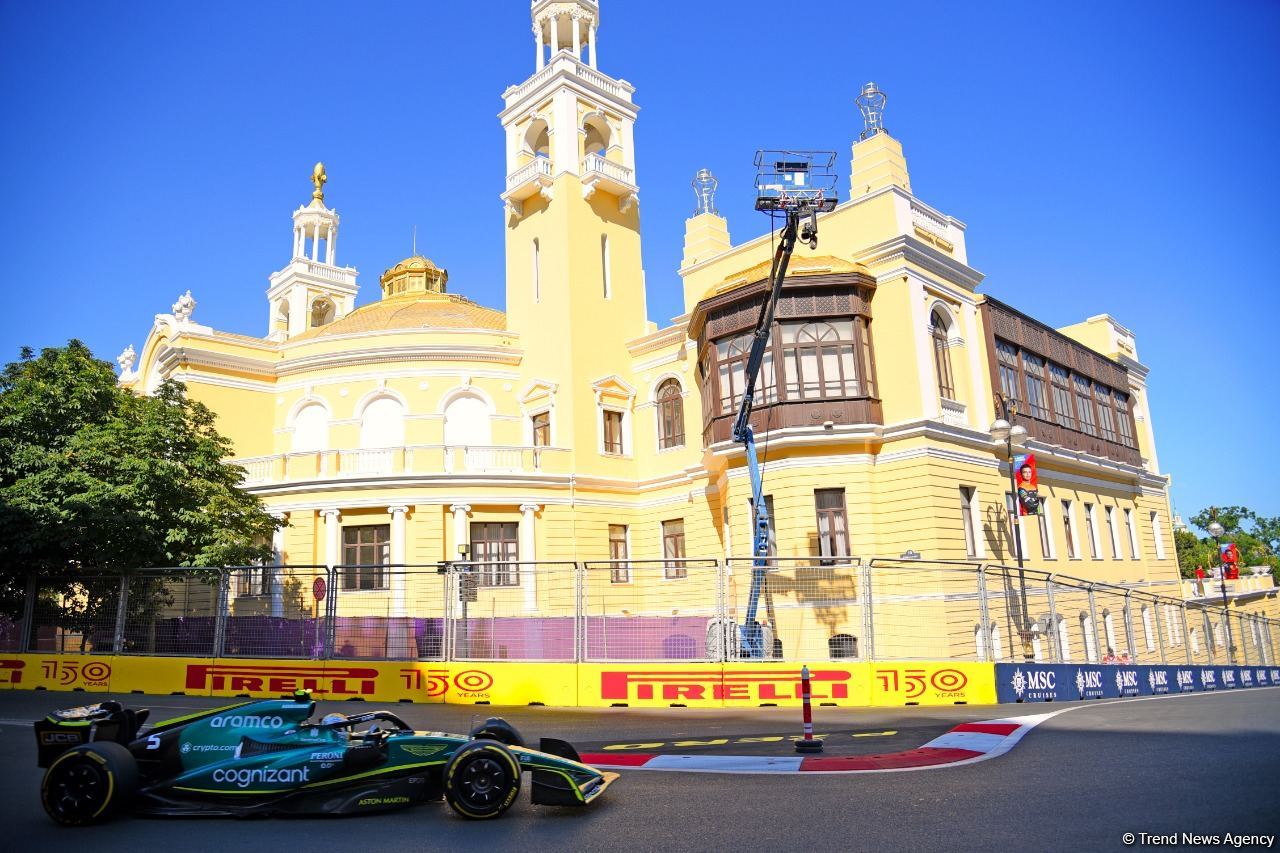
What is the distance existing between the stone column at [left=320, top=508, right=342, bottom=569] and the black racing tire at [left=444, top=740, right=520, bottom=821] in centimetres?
2240

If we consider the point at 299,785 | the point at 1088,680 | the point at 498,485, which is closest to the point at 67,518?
the point at 498,485

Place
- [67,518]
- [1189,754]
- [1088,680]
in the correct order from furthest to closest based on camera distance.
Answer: [67,518]
[1088,680]
[1189,754]

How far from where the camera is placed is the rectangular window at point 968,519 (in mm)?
22953

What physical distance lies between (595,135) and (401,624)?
1053 inches

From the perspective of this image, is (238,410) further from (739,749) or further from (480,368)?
(739,749)

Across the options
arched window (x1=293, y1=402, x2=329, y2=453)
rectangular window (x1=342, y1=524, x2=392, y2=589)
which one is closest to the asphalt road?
rectangular window (x1=342, y1=524, x2=392, y2=589)

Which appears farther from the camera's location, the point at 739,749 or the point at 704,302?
the point at 704,302

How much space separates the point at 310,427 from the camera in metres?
33.2

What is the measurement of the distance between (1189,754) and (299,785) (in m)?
8.77

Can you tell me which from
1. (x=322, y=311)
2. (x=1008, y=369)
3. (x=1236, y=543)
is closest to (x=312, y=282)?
(x=322, y=311)

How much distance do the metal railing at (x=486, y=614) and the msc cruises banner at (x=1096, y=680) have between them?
20.7 inches

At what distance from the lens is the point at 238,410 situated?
108 ft

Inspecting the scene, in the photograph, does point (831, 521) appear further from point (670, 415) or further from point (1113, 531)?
point (1113, 531)

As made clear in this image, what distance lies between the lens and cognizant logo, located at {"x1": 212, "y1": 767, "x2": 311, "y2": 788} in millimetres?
7309
